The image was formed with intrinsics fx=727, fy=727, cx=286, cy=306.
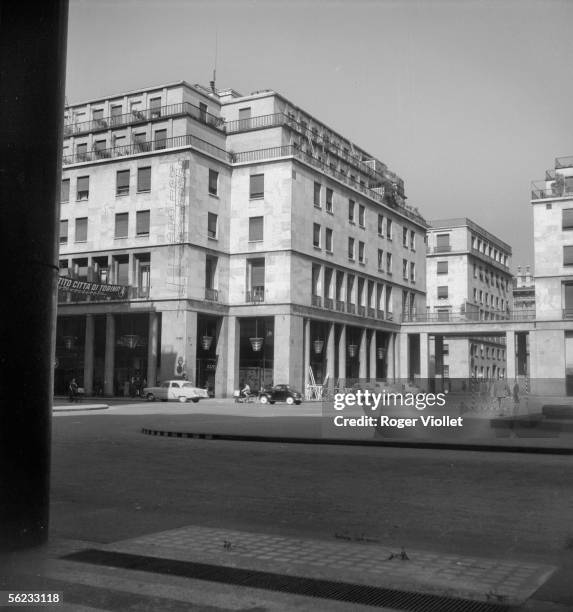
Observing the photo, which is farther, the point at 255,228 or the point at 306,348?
the point at 306,348

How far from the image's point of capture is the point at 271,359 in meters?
52.3

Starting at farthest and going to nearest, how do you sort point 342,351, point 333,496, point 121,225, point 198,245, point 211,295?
1. point 342,351
2. point 121,225
3. point 211,295
4. point 198,245
5. point 333,496

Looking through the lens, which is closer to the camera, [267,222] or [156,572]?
[156,572]

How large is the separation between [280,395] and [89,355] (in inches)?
669

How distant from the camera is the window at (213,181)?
171 ft

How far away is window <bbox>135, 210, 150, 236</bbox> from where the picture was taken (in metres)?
50.8

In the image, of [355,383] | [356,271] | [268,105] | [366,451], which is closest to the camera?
[366,451]

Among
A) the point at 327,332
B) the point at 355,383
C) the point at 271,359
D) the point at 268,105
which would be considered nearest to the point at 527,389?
the point at 355,383

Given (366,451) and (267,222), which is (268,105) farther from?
(366,451)

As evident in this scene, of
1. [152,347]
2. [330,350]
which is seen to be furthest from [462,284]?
[152,347]

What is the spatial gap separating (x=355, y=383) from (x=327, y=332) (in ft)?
109

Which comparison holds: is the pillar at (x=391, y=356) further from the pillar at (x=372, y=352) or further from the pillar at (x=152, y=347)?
the pillar at (x=152, y=347)

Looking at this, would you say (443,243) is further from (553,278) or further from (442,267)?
(553,278)

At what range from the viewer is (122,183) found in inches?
2063
